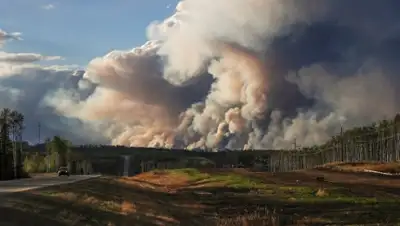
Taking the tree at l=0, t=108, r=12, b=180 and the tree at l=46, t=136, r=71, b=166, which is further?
the tree at l=46, t=136, r=71, b=166

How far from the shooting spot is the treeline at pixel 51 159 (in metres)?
171

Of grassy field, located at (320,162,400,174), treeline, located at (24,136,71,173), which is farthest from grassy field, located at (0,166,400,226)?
treeline, located at (24,136,71,173)

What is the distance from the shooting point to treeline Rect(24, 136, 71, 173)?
561ft

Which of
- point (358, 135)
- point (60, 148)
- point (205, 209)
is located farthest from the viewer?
point (60, 148)

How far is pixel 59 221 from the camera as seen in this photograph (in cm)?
2822

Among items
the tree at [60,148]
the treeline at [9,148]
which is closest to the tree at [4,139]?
the treeline at [9,148]

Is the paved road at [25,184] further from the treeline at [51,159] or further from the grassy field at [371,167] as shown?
the treeline at [51,159]

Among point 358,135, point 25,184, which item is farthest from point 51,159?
point 25,184

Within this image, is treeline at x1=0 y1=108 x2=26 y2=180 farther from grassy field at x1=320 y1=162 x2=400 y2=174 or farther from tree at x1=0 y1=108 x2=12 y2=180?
grassy field at x1=320 y1=162 x2=400 y2=174

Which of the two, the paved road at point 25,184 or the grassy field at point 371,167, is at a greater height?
the paved road at point 25,184

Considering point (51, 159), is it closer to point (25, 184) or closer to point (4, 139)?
point (4, 139)

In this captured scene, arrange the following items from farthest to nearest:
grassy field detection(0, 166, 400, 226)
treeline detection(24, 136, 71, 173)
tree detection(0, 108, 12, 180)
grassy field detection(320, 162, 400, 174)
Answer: treeline detection(24, 136, 71, 173) < tree detection(0, 108, 12, 180) < grassy field detection(320, 162, 400, 174) < grassy field detection(0, 166, 400, 226)

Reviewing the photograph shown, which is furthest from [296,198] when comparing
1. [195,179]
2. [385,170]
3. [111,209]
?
[385,170]

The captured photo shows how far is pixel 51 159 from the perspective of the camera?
182 m
